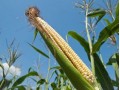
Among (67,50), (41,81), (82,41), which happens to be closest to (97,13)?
(82,41)

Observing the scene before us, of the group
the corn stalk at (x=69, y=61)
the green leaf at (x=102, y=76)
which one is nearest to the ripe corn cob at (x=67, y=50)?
the corn stalk at (x=69, y=61)

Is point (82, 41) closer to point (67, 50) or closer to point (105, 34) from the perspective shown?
point (105, 34)

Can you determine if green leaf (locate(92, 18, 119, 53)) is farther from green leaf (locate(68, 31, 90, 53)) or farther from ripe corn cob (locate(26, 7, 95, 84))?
ripe corn cob (locate(26, 7, 95, 84))

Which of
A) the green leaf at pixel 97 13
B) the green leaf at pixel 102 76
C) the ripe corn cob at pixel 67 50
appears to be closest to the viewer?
the ripe corn cob at pixel 67 50

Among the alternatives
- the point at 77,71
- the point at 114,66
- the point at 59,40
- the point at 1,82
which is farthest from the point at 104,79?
the point at 1,82

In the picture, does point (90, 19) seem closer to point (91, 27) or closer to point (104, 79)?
point (91, 27)

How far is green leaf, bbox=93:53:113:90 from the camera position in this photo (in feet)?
7.03

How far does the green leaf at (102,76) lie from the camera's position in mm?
2143

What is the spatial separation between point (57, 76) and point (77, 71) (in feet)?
9.82

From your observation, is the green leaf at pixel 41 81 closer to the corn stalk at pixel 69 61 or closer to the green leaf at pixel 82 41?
the green leaf at pixel 82 41

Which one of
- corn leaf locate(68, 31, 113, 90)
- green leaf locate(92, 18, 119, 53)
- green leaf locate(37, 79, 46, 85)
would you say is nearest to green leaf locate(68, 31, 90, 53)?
corn leaf locate(68, 31, 113, 90)

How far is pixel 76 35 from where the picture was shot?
232 centimetres

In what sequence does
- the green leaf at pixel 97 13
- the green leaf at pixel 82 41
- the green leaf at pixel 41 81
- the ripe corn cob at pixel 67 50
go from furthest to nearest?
the green leaf at pixel 41 81 → the green leaf at pixel 97 13 → the green leaf at pixel 82 41 → the ripe corn cob at pixel 67 50

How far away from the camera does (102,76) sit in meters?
2.20
